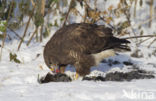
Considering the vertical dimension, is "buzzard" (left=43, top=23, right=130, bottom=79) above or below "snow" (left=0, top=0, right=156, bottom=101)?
above

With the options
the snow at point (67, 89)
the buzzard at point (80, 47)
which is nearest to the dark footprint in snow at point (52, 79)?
the snow at point (67, 89)

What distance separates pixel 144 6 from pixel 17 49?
559 centimetres

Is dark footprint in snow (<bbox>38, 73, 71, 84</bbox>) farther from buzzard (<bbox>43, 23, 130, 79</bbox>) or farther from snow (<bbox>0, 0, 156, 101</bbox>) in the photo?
buzzard (<bbox>43, 23, 130, 79</bbox>)

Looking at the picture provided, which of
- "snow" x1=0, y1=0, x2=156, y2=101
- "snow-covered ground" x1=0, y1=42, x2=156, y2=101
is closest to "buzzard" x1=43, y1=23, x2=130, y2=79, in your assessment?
"snow" x1=0, y1=0, x2=156, y2=101

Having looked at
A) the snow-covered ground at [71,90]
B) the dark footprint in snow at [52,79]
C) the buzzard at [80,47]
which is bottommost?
the snow-covered ground at [71,90]

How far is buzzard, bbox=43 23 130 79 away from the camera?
457 centimetres

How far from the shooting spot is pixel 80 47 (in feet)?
15.1

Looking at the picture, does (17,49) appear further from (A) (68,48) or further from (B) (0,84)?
(B) (0,84)

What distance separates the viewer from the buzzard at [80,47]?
180 inches

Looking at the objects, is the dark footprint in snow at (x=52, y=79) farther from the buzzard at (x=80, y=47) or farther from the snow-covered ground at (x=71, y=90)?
the buzzard at (x=80, y=47)

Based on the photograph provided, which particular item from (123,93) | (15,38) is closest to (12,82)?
(123,93)

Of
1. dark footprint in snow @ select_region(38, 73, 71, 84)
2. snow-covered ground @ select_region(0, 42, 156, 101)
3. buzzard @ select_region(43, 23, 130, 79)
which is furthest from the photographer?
buzzard @ select_region(43, 23, 130, 79)

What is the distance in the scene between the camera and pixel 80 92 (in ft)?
10.1

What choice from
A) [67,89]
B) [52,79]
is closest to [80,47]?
[52,79]
